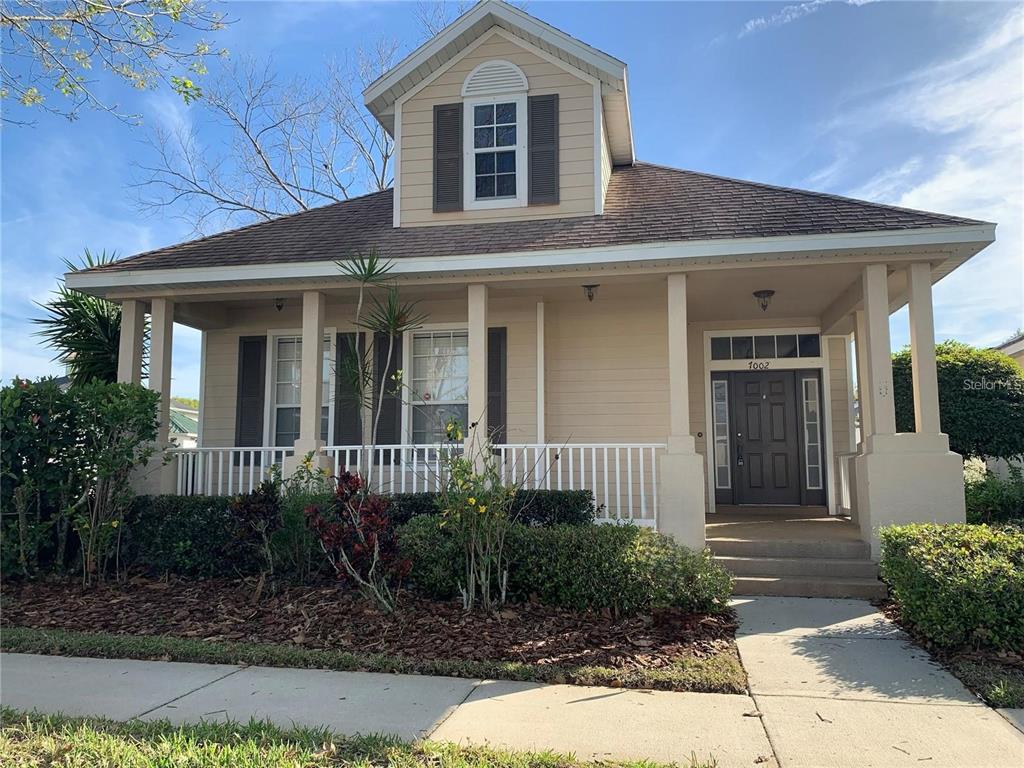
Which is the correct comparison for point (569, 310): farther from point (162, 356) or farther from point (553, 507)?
point (162, 356)

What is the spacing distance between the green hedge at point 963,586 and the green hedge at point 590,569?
143 cm

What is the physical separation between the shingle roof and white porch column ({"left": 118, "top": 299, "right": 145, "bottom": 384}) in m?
0.59

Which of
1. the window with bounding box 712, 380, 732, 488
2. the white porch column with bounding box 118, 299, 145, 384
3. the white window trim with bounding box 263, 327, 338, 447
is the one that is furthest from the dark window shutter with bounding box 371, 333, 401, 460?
the window with bounding box 712, 380, 732, 488

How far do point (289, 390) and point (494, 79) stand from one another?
5436 millimetres

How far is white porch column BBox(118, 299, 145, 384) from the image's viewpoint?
958cm

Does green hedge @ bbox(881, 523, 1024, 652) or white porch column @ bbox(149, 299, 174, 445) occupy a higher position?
white porch column @ bbox(149, 299, 174, 445)

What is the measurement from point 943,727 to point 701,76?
1094cm

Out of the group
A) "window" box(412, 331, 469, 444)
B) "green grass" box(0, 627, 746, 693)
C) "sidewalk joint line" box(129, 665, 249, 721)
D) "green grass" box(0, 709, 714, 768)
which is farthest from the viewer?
"window" box(412, 331, 469, 444)

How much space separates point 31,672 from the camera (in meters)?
5.06

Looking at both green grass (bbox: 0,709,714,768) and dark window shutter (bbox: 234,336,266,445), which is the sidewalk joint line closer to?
green grass (bbox: 0,709,714,768)

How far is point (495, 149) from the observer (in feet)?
32.2

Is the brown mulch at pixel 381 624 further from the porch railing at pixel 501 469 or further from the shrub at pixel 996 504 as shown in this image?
the shrub at pixel 996 504

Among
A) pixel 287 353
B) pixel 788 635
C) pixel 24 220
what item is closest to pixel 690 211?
pixel 788 635

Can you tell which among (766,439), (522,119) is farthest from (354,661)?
(766,439)
